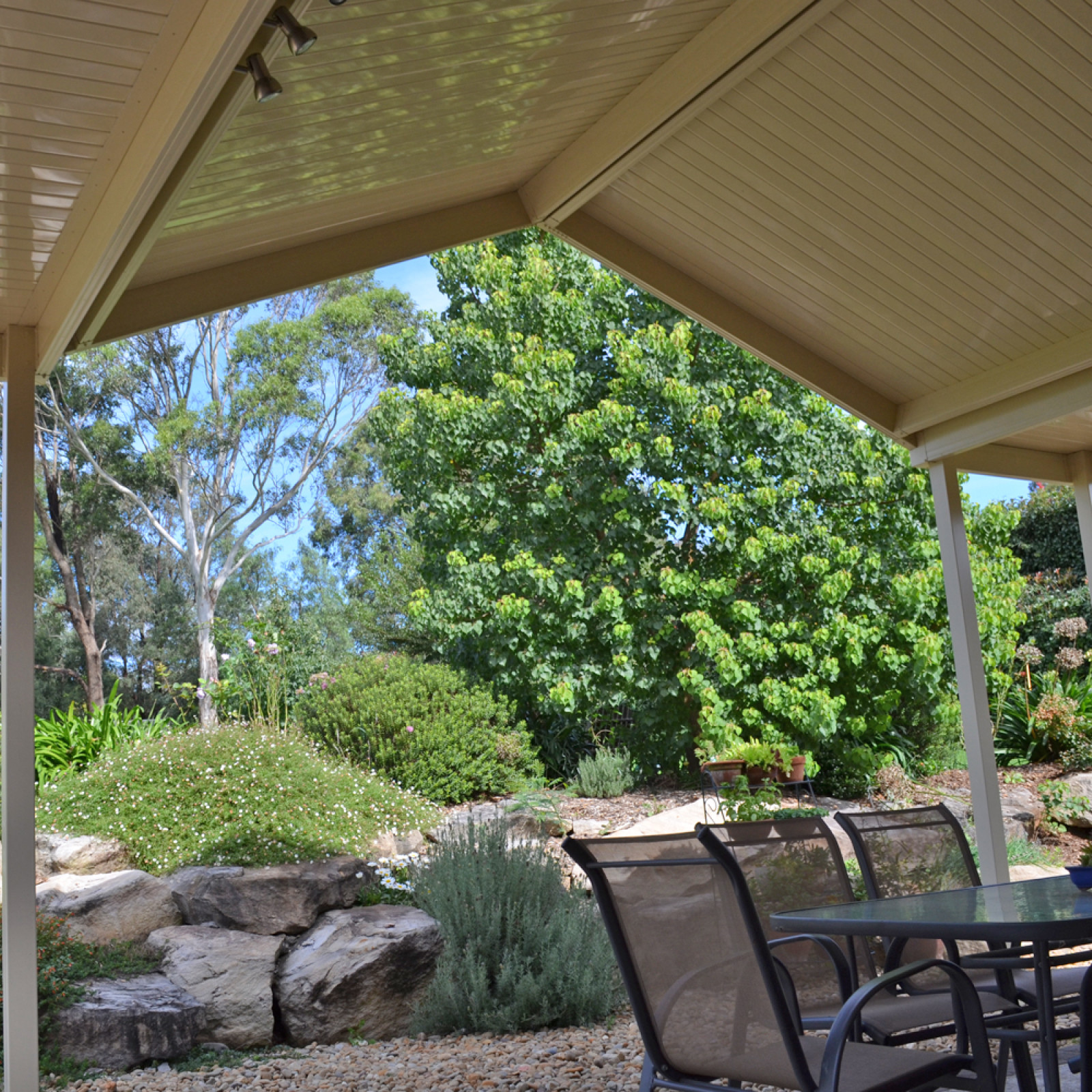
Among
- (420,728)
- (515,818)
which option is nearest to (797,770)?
(515,818)

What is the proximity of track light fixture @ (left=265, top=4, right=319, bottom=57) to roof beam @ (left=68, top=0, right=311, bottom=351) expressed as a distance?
0.02 m

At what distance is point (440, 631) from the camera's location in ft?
34.1

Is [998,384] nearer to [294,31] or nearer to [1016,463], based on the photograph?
[1016,463]

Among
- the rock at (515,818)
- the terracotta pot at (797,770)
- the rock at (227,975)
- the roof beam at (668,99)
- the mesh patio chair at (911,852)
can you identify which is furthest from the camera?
the terracotta pot at (797,770)

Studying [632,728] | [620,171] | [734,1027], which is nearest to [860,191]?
[620,171]

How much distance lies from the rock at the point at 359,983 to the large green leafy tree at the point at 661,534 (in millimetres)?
4877

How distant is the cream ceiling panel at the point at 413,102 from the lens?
9.54 feet

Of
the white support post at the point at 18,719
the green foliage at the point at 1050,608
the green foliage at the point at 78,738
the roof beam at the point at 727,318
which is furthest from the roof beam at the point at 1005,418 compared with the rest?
the green foliage at the point at 1050,608

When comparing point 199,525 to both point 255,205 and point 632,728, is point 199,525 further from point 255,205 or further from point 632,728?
point 255,205

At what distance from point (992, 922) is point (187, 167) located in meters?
2.65

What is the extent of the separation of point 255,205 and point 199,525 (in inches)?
598

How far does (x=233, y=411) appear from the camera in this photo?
58.2ft

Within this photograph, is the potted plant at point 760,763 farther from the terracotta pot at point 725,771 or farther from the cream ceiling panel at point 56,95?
the cream ceiling panel at point 56,95

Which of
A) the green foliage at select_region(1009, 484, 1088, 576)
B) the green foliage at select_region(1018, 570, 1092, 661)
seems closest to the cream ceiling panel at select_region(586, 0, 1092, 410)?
the green foliage at select_region(1018, 570, 1092, 661)
